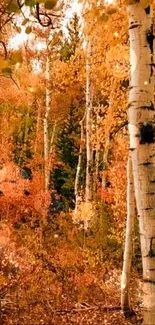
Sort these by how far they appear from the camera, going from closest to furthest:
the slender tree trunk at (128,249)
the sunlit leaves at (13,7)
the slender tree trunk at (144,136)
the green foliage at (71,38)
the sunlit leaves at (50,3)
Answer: the sunlit leaves at (50,3) → the sunlit leaves at (13,7) → the slender tree trunk at (144,136) → the slender tree trunk at (128,249) → the green foliage at (71,38)

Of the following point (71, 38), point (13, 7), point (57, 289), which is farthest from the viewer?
point (71, 38)

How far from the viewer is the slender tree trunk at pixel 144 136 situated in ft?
8.86

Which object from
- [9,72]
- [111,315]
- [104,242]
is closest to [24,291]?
[111,315]

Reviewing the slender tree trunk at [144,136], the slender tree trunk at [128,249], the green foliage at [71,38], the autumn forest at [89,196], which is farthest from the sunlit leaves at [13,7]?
the green foliage at [71,38]

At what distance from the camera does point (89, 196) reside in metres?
14.4

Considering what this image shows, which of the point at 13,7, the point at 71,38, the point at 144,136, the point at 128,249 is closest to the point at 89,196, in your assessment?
the point at 128,249

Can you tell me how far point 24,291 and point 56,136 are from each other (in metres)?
14.2

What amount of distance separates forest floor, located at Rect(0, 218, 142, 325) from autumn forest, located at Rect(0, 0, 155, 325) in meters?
0.03

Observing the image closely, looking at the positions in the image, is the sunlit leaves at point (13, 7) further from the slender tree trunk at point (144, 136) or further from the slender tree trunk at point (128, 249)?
the slender tree trunk at point (128, 249)

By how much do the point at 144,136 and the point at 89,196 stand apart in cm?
1179

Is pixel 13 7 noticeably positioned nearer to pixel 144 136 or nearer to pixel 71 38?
pixel 144 136

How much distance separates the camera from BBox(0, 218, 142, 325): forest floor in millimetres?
9086

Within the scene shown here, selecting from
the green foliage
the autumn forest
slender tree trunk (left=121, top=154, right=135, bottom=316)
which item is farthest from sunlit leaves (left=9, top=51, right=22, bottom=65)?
the green foliage

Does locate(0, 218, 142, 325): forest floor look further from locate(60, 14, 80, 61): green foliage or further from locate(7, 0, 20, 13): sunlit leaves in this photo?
locate(60, 14, 80, 61): green foliage
